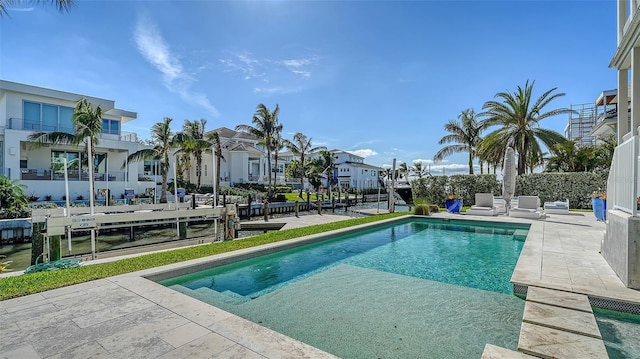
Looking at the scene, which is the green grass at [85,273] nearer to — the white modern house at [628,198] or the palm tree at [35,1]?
the palm tree at [35,1]

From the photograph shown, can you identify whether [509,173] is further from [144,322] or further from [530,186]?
[144,322]

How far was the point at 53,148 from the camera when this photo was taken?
2267cm

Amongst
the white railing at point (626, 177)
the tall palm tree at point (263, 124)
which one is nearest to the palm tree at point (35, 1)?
the white railing at point (626, 177)

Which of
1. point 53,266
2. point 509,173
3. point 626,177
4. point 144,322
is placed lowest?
point 53,266

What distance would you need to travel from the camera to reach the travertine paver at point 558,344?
2.89 m

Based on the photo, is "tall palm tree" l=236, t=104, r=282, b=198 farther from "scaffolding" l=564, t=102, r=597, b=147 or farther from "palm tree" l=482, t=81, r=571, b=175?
"scaffolding" l=564, t=102, r=597, b=147

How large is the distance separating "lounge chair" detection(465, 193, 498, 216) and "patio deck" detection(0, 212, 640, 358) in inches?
388

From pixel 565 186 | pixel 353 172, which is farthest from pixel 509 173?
pixel 353 172

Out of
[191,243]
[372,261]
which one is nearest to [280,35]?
[191,243]

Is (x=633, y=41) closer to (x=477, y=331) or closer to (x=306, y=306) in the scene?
(x=477, y=331)

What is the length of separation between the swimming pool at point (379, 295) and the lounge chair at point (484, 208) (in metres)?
5.83

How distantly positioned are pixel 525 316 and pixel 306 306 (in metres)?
2.96

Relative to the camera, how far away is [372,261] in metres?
7.93

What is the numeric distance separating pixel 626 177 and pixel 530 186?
17.4 m
